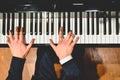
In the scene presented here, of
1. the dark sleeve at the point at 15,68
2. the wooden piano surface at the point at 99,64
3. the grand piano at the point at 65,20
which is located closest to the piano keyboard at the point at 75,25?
the grand piano at the point at 65,20

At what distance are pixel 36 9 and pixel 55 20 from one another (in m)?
0.12

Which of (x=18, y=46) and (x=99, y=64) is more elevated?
(x=18, y=46)

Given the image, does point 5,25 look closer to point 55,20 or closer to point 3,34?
point 3,34

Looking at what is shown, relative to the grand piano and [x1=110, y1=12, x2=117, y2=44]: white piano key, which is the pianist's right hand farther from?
[x1=110, y1=12, x2=117, y2=44]: white piano key

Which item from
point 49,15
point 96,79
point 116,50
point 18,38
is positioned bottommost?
point 96,79

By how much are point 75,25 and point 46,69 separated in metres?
0.32

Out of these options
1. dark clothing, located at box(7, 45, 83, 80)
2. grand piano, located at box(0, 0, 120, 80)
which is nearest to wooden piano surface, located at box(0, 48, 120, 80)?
dark clothing, located at box(7, 45, 83, 80)

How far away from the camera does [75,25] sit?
4.95ft

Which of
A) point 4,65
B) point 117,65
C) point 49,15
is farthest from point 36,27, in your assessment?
point 117,65

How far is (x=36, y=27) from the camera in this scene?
152 cm

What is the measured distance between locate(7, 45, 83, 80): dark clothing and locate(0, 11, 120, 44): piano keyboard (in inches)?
5.9

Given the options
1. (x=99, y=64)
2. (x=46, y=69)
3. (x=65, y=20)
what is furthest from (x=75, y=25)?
(x=99, y=64)

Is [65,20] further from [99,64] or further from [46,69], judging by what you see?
[99,64]

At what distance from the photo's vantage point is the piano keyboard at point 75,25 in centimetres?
150
